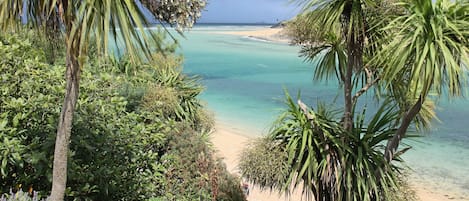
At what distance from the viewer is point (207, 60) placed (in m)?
43.8

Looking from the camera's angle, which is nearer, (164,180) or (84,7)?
(84,7)

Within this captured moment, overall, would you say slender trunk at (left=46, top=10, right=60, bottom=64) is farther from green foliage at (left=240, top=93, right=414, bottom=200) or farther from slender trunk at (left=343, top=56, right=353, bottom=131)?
slender trunk at (left=343, top=56, right=353, bottom=131)

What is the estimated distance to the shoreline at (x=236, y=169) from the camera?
9.95m

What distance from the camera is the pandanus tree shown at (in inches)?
91.7

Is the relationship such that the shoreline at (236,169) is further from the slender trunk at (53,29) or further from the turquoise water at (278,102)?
the slender trunk at (53,29)

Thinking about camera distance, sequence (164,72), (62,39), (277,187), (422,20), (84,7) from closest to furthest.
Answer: (84,7)
(62,39)
(422,20)
(277,187)
(164,72)

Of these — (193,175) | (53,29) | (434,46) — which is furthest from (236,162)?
(53,29)

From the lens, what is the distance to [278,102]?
23625 millimetres

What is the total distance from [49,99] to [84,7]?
2.47 meters

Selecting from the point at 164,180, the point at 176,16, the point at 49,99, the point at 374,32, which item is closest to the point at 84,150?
the point at 49,99

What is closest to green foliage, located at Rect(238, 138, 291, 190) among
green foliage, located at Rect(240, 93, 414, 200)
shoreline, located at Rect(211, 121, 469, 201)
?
green foliage, located at Rect(240, 93, 414, 200)

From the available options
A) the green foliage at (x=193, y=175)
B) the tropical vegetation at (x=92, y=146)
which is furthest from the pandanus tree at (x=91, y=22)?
the green foliage at (x=193, y=175)

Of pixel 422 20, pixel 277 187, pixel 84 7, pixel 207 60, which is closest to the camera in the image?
pixel 84 7

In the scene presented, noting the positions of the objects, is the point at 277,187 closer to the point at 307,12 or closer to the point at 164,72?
the point at 307,12
